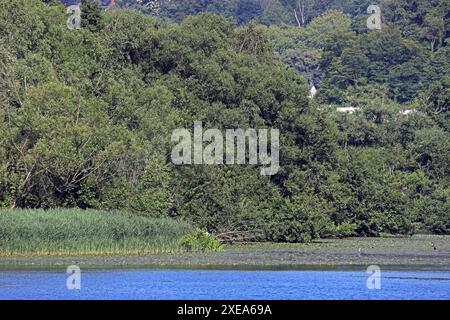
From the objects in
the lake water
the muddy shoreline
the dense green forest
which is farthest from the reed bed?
the lake water

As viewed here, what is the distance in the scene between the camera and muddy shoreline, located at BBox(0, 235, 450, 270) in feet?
137

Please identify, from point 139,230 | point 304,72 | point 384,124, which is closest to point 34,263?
point 139,230

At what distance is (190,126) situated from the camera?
58.3 metres

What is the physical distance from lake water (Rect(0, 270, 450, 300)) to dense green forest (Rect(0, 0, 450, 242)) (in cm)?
1141

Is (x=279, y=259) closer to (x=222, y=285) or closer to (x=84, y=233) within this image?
(x=84, y=233)

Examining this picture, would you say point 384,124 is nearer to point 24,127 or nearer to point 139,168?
point 139,168

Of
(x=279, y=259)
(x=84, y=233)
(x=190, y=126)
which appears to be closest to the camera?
(x=279, y=259)

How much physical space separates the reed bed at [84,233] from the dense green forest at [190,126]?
9.53 feet

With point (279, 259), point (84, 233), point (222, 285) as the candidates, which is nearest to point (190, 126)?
point (84, 233)

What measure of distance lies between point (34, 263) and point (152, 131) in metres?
14.2

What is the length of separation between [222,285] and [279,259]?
29.9 feet

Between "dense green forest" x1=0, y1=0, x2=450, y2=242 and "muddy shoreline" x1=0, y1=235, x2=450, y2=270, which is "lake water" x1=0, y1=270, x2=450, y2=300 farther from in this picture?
"dense green forest" x1=0, y1=0, x2=450, y2=242

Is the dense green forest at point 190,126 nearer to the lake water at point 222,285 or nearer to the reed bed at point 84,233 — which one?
the reed bed at point 84,233
